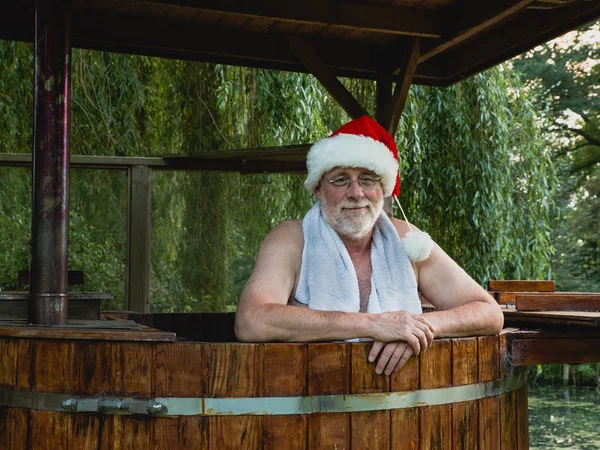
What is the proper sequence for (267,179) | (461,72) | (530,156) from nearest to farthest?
1. (461,72)
2. (267,179)
3. (530,156)

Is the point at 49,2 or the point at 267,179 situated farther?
the point at 267,179

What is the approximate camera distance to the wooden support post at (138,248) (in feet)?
18.2

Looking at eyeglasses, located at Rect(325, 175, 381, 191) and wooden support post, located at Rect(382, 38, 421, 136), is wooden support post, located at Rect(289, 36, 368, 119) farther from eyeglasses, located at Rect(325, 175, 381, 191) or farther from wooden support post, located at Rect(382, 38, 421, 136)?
eyeglasses, located at Rect(325, 175, 381, 191)

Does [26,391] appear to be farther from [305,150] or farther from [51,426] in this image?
[305,150]

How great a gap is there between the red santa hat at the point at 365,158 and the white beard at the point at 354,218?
130 millimetres

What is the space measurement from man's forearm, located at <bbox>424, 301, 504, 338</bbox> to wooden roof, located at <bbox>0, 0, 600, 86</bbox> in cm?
166

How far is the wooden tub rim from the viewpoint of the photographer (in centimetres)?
232

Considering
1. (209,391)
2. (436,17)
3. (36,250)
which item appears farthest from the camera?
(436,17)

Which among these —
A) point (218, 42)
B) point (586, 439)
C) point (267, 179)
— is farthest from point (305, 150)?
point (586, 439)

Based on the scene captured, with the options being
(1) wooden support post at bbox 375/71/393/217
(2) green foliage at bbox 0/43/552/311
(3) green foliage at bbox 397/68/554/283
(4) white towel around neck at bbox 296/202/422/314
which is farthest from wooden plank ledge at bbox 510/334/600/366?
(3) green foliage at bbox 397/68/554/283

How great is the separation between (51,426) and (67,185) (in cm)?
89

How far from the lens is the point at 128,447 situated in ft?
7.70

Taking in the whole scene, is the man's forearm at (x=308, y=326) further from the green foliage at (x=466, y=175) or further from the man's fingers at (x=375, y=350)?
the green foliage at (x=466, y=175)

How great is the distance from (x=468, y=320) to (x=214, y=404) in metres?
0.92
